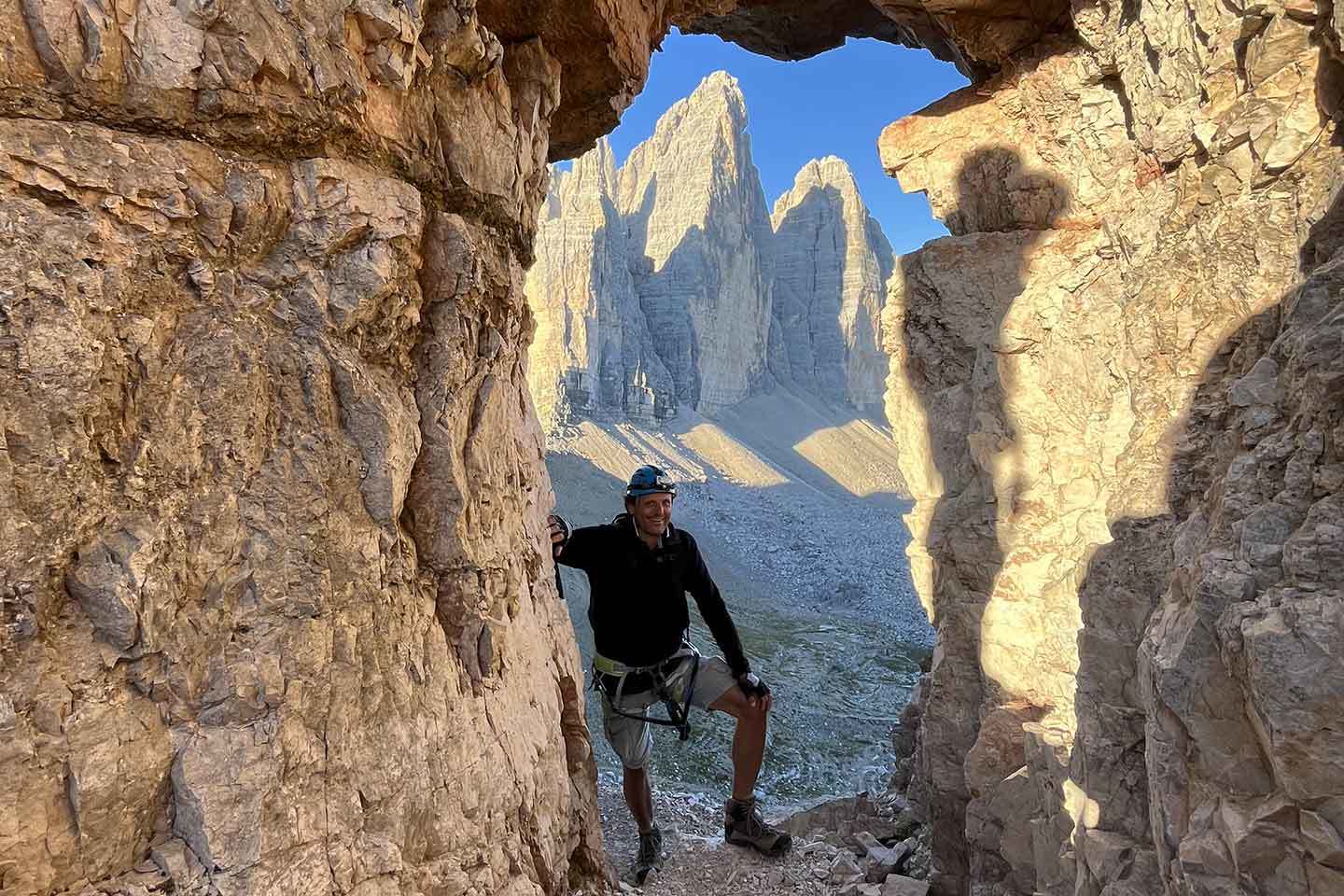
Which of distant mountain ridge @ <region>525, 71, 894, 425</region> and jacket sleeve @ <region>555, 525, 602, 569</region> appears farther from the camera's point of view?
distant mountain ridge @ <region>525, 71, 894, 425</region>

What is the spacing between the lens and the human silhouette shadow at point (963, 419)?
6699mm

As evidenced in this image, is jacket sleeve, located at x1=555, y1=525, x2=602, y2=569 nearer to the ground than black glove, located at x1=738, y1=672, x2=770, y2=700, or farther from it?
farther from it

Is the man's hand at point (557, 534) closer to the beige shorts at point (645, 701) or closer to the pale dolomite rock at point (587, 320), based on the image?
the beige shorts at point (645, 701)

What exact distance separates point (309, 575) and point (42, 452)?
102cm

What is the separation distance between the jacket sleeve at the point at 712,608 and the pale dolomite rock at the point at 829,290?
259 feet

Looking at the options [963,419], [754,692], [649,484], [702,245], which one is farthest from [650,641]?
[702,245]

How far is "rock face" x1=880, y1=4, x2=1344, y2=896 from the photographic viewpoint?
2.46m

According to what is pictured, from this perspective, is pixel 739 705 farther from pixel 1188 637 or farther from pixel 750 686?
pixel 1188 637

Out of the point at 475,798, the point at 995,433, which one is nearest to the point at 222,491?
the point at 475,798

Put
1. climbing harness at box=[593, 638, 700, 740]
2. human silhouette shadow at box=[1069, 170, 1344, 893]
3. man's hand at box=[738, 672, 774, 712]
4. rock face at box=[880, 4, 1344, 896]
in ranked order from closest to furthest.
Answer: rock face at box=[880, 4, 1344, 896] < human silhouette shadow at box=[1069, 170, 1344, 893] < climbing harness at box=[593, 638, 700, 740] < man's hand at box=[738, 672, 774, 712]

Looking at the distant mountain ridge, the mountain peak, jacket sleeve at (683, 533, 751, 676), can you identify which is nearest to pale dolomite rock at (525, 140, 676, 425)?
the distant mountain ridge

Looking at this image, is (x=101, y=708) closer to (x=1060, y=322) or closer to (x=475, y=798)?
(x=475, y=798)

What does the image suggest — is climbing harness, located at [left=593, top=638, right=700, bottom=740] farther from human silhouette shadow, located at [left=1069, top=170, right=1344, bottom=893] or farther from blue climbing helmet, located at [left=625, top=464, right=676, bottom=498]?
human silhouette shadow, located at [left=1069, top=170, right=1344, bottom=893]

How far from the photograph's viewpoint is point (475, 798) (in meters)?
3.66
